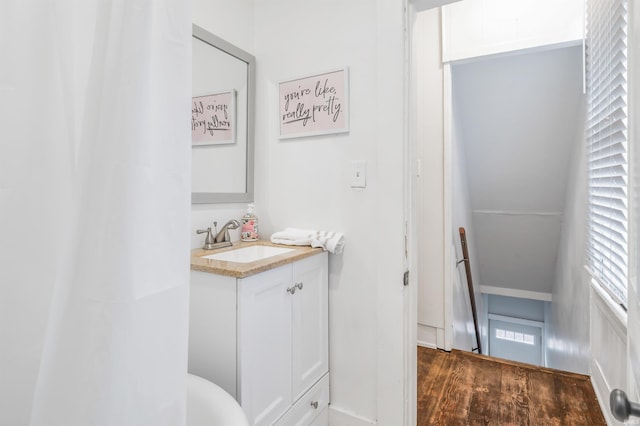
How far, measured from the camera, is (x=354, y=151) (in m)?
1.52

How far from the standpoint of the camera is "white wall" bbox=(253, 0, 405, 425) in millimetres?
1395

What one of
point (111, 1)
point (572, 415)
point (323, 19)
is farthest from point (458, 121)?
point (111, 1)

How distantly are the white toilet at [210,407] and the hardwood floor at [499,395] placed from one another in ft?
4.05

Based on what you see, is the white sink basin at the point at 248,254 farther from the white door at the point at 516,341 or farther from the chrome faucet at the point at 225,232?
the white door at the point at 516,341

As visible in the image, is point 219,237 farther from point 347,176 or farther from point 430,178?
point 430,178

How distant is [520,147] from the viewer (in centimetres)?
304

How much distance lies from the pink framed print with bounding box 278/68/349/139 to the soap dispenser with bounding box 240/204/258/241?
1.47ft

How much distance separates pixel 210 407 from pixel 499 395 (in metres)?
1.78

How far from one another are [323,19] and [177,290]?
1.54 meters

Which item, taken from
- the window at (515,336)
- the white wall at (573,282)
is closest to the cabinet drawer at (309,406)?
the white wall at (573,282)

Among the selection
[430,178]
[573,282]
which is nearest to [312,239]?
[430,178]

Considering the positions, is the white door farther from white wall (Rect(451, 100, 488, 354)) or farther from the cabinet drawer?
the cabinet drawer

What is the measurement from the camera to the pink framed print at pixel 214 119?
1.55 m

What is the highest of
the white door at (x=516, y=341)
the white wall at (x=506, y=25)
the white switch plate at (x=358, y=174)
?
the white wall at (x=506, y=25)
